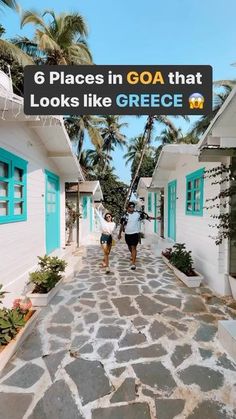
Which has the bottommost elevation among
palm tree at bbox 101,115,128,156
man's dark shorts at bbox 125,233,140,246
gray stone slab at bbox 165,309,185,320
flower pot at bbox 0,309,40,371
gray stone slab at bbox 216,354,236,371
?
gray stone slab at bbox 165,309,185,320

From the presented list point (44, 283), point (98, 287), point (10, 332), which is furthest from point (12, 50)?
point (10, 332)

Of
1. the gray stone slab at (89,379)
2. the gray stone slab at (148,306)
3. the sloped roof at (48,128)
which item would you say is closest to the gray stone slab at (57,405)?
the gray stone slab at (89,379)

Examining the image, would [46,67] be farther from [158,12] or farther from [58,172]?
[58,172]

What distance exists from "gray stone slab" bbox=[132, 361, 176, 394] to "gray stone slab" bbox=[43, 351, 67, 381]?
88cm

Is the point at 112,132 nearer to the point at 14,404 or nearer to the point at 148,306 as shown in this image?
the point at 148,306

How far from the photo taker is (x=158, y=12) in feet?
14.4

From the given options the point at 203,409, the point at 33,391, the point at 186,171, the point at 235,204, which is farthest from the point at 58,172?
the point at 203,409

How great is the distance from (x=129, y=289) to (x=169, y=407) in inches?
125

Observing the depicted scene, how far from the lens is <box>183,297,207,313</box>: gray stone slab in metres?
4.29

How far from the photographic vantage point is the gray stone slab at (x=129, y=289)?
515 cm

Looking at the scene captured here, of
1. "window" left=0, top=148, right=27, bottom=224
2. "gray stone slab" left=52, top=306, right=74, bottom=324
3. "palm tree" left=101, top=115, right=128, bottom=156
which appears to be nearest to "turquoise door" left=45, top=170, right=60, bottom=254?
"window" left=0, top=148, right=27, bottom=224

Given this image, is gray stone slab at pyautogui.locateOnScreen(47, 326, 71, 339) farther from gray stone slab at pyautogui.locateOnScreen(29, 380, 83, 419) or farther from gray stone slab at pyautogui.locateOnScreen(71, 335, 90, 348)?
gray stone slab at pyautogui.locateOnScreen(29, 380, 83, 419)

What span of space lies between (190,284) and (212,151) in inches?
116

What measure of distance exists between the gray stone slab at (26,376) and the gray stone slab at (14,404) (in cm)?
13
